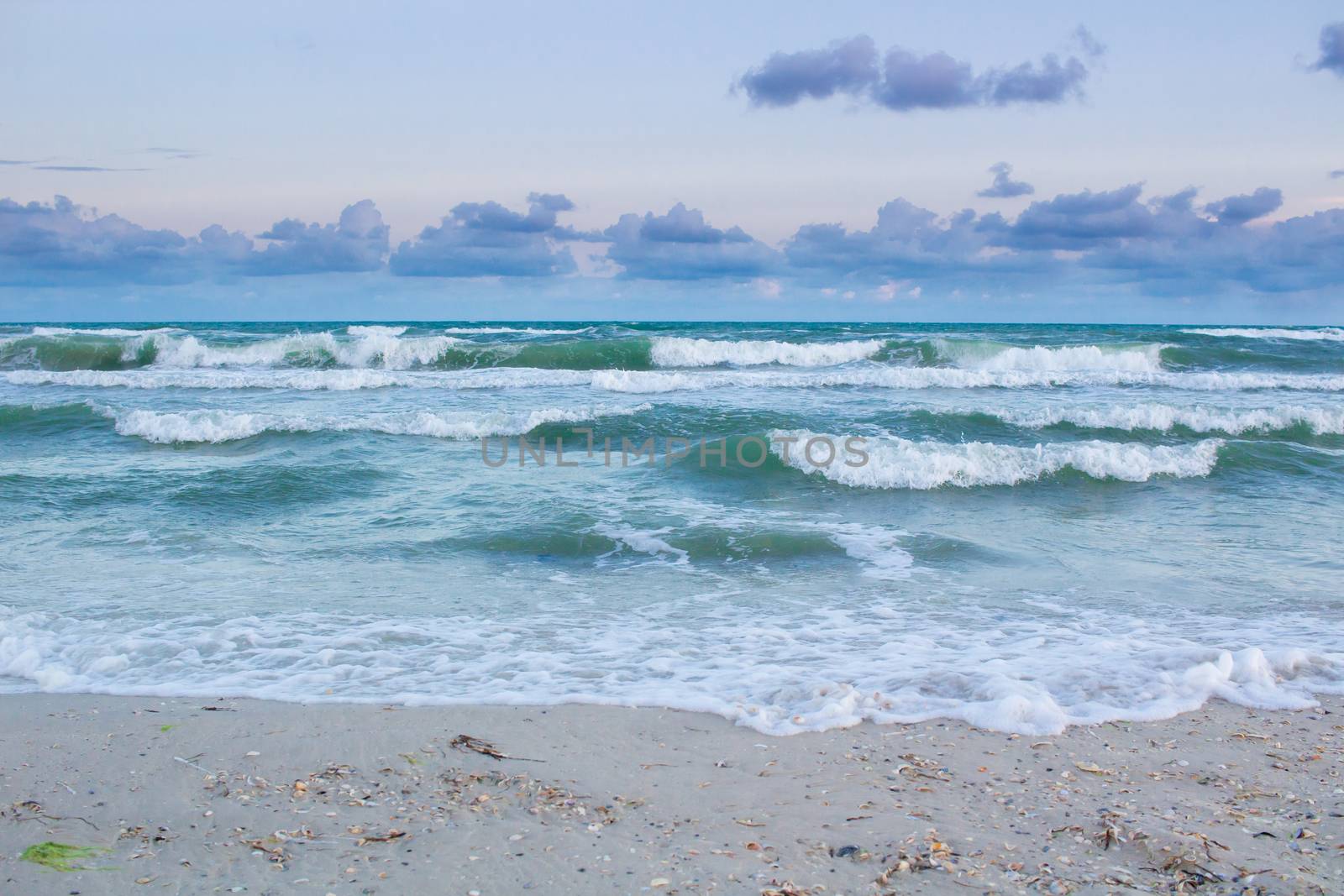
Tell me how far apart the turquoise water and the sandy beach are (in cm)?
33

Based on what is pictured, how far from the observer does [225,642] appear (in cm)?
533

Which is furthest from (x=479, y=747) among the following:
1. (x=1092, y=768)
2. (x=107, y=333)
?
(x=107, y=333)

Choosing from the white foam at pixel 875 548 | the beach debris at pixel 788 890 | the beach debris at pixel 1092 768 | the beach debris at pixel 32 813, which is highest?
the beach debris at pixel 788 890

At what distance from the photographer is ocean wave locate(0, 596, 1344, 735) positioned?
4395 mm

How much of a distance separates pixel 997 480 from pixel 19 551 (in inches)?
396

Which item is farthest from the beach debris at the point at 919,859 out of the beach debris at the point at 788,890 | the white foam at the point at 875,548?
the white foam at the point at 875,548

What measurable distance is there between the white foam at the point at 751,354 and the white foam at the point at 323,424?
12.2m

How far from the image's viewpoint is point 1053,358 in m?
26.6

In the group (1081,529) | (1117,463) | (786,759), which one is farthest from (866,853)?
(1117,463)

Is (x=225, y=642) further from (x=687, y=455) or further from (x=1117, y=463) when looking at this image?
(x=1117, y=463)

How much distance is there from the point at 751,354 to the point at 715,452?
1574 cm

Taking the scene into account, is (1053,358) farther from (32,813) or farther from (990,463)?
(32,813)

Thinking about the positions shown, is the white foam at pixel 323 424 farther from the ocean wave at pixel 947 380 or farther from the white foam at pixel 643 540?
the white foam at pixel 643 540

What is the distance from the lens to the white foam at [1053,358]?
26.1 m
